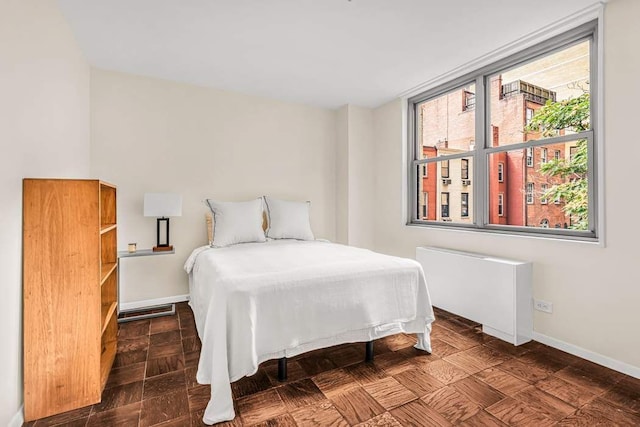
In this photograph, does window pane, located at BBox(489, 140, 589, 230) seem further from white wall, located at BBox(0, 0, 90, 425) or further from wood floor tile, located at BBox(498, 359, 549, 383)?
white wall, located at BBox(0, 0, 90, 425)

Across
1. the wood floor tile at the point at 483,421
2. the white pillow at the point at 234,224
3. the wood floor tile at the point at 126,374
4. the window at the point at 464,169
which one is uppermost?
the window at the point at 464,169

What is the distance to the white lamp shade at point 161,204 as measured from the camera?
322 centimetres

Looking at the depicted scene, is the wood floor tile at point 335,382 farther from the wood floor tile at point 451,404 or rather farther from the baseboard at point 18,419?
the baseboard at point 18,419

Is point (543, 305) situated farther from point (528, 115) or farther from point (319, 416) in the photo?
point (319, 416)

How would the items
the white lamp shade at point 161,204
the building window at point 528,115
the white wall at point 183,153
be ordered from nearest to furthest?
the building window at point 528,115 < the white lamp shade at point 161,204 < the white wall at point 183,153

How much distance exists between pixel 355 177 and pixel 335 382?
3.00 meters

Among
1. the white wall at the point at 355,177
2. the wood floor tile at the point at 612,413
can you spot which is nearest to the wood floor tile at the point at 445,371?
the wood floor tile at the point at 612,413

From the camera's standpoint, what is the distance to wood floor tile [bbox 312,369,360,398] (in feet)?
6.54

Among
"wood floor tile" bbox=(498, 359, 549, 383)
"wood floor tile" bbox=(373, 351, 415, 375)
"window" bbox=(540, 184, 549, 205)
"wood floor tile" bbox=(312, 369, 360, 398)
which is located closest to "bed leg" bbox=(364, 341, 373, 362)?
"wood floor tile" bbox=(373, 351, 415, 375)

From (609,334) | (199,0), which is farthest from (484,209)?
(199,0)

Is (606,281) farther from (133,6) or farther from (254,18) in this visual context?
(133,6)

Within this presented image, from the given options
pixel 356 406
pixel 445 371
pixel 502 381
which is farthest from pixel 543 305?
pixel 356 406

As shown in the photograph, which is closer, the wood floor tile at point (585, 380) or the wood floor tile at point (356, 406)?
the wood floor tile at point (356, 406)

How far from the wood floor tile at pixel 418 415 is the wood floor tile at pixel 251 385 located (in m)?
0.82
